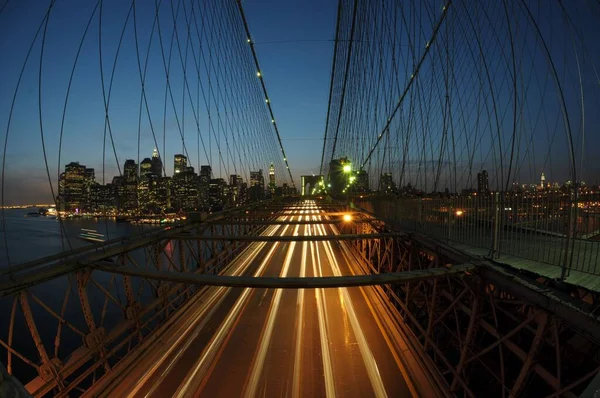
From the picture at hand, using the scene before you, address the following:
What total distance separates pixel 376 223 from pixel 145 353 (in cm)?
971

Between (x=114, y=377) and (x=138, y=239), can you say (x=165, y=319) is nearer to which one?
(x=114, y=377)

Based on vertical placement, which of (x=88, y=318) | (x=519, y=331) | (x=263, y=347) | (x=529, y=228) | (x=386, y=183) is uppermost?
(x=386, y=183)

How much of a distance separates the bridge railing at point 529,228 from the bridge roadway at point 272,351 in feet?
9.08

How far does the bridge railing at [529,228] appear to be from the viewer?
3.70m

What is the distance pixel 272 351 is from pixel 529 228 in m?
5.39

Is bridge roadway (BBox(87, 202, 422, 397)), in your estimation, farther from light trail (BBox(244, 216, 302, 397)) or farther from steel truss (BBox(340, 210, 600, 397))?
steel truss (BBox(340, 210, 600, 397))

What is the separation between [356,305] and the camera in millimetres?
8414

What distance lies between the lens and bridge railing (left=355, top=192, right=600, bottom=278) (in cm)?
370

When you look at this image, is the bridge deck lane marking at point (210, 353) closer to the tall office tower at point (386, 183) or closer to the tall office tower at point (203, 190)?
the tall office tower at point (203, 190)

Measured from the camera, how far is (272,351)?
6160mm

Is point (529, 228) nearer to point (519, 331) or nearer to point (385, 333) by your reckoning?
point (519, 331)

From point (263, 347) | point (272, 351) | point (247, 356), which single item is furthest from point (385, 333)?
point (247, 356)

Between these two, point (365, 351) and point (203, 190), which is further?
point (203, 190)

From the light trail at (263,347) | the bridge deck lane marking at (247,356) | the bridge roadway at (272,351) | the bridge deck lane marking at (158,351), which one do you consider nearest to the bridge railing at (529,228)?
the bridge roadway at (272,351)
